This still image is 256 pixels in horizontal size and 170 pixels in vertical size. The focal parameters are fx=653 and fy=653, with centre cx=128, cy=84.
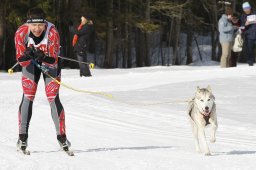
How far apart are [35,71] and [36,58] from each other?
33cm

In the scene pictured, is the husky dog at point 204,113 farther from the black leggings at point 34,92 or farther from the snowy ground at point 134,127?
the black leggings at point 34,92

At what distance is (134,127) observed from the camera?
10.8 meters

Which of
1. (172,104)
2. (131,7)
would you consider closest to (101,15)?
(131,7)

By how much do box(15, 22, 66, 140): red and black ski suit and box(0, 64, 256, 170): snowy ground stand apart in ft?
1.42

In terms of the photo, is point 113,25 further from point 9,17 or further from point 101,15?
point 9,17

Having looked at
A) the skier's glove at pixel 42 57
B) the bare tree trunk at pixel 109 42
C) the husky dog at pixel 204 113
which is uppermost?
the skier's glove at pixel 42 57

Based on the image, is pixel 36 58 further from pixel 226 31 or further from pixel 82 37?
pixel 226 31

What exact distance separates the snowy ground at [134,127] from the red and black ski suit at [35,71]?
43 centimetres

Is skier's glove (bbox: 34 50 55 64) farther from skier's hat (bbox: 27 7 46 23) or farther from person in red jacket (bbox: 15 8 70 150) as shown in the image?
skier's hat (bbox: 27 7 46 23)

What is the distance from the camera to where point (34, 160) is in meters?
7.27

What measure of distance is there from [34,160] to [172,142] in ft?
8.91

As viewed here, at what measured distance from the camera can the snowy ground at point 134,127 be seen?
24.1 feet

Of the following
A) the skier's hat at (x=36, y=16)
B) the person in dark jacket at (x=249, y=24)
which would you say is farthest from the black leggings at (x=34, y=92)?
the person in dark jacket at (x=249, y=24)

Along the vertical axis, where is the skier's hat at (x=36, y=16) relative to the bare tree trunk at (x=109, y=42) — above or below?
above
